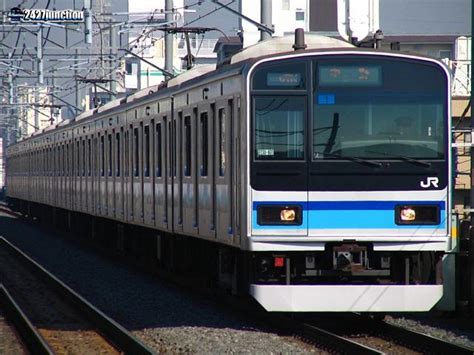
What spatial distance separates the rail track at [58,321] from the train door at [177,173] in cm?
150

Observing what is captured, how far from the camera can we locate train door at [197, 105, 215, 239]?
1308 centimetres

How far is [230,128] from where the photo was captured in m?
12.0

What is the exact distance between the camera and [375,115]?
→ 11180mm

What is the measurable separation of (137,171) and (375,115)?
8.05m

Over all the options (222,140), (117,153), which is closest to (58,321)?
(222,140)

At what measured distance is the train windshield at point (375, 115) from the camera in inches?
439

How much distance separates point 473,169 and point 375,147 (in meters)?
1.91

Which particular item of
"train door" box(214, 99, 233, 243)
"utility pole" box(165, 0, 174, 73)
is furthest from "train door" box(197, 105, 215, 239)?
"utility pole" box(165, 0, 174, 73)

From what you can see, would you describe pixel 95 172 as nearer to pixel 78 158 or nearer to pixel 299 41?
pixel 78 158

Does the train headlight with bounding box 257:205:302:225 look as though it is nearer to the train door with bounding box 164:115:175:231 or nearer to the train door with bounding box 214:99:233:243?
the train door with bounding box 214:99:233:243

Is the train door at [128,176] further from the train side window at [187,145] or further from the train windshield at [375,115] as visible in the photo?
the train windshield at [375,115]

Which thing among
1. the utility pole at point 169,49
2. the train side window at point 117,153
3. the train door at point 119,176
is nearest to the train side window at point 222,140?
the train door at point 119,176

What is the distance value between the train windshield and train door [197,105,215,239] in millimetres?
2017

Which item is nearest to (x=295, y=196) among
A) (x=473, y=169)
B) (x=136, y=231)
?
(x=473, y=169)
